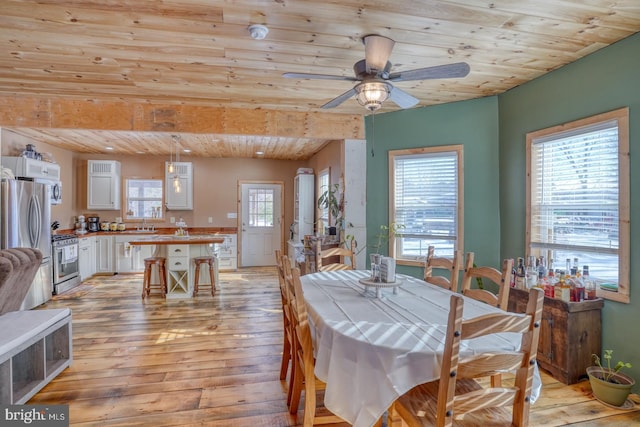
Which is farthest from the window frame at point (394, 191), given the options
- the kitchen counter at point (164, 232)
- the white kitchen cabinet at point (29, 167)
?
the white kitchen cabinet at point (29, 167)

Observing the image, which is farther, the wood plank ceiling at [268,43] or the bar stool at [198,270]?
the bar stool at [198,270]

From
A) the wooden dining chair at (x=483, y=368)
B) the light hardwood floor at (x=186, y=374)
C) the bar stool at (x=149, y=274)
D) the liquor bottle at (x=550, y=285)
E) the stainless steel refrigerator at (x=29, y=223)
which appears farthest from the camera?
the bar stool at (x=149, y=274)

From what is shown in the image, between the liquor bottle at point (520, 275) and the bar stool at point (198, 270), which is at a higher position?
the liquor bottle at point (520, 275)

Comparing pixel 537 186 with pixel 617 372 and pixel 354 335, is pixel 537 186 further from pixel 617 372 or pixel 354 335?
pixel 354 335

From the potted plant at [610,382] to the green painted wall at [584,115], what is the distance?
16cm

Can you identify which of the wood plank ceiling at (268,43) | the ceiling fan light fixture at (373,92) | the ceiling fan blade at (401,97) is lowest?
the ceiling fan light fixture at (373,92)

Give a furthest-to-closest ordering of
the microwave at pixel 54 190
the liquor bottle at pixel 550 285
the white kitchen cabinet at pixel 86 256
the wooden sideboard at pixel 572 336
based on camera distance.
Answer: the white kitchen cabinet at pixel 86 256 → the microwave at pixel 54 190 → the liquor bottle at pixel 550 285 → the wooden sideboard at pixel 572 336

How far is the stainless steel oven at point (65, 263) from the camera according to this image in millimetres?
5246

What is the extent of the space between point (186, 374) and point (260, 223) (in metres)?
5.38

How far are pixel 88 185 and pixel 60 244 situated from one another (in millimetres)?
2068

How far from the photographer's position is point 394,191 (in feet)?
14.6

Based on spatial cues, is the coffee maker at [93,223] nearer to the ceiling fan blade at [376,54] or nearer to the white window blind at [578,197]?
the ceiling fan blade at [376,54]

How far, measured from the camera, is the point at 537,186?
3352mm

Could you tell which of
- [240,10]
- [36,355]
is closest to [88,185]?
[36,355]
